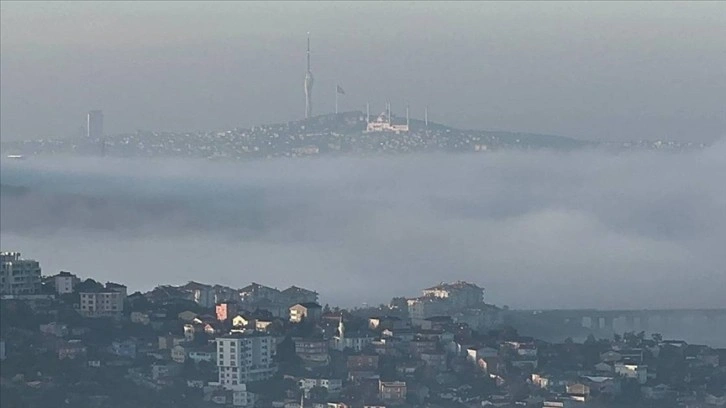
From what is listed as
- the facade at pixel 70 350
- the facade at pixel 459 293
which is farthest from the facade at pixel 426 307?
the facade at pixel 70 350

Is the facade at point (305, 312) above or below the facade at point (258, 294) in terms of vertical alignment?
below

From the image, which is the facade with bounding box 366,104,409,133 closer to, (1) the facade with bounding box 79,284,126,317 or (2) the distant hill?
(2) the distant hill

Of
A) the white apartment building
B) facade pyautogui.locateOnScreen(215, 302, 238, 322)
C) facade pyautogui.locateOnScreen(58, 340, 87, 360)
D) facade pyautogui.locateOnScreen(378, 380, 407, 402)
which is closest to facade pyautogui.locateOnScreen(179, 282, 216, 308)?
facade pyautogui.locateOnScreen(215, 302, 238, 322)

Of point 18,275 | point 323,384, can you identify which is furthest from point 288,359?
point 18,275

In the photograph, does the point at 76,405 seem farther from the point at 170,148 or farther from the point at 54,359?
Answer: the point at 170,148

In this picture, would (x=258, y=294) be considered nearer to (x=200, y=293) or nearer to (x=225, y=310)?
(x=200, y=293)

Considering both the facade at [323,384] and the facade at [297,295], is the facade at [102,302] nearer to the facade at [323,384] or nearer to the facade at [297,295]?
the facade at [297,295]
